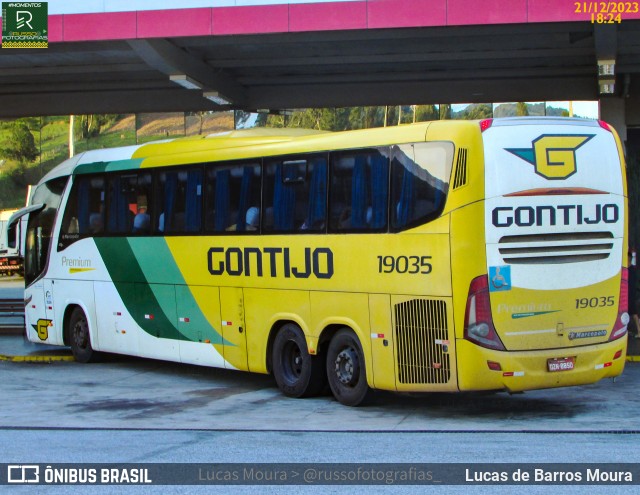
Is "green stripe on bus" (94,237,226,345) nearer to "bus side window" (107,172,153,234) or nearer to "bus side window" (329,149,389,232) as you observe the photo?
"bus side window" (107,172,153,234)

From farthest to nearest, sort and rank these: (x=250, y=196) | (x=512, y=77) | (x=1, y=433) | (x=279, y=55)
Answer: (x=512, y=77) < (x=279, y=55) < (x=250, y=196) < (x=1, y=433)

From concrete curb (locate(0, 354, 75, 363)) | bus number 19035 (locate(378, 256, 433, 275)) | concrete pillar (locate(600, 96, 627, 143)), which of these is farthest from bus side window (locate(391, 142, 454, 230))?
concrete pillar (locate(600, 96, 627, 143))

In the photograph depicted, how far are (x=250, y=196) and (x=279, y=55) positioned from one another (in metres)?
6.35

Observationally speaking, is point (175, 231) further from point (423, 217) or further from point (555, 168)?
point (555, 168)

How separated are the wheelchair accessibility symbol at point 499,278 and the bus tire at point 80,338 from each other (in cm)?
906

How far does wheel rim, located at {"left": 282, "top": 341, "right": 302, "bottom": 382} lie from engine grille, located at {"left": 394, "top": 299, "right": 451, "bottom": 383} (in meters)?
2.34

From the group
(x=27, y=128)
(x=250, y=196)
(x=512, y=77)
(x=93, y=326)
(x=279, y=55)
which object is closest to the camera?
(x=250, y=196)

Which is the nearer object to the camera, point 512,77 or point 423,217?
point 423,217

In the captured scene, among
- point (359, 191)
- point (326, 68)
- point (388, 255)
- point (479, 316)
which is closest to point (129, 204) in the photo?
point (359, 191)

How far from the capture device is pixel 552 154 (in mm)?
12203

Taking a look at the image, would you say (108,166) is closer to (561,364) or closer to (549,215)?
(549,215)

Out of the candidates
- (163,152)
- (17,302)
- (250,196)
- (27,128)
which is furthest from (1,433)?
(27,128)

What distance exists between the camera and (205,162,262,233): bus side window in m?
15.0

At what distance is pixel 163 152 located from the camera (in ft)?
55.4
